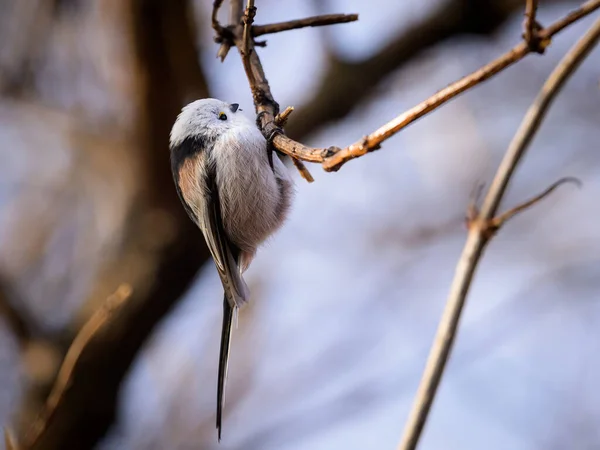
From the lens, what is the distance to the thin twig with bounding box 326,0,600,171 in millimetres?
342

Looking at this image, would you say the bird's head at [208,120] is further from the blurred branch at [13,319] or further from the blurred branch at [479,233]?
the blurred branch at [13,319]

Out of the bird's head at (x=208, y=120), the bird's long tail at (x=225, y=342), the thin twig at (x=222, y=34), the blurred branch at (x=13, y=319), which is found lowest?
the blurred branch at (x=13, y=319)

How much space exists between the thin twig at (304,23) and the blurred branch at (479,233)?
0.60ft

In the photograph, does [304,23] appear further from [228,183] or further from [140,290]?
[140,290]

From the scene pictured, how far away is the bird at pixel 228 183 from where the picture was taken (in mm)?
608

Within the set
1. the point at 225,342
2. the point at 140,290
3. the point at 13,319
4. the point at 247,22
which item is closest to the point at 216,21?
the point at 247,22

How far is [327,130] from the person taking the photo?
5.69ft

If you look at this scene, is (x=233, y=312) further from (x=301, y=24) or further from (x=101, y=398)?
(x=101, y=398)

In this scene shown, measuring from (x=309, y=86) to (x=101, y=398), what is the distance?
3.38ft

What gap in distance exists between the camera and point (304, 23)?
1.85 ft

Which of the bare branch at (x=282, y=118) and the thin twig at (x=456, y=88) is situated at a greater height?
the thin twig at (x=456, y=88)

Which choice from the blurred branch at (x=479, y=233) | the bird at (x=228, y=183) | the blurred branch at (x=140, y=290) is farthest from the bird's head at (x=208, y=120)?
the blurred branch at (x=140, y=290)

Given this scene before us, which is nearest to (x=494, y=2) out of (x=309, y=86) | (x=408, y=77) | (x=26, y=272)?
(x=408, y=77)

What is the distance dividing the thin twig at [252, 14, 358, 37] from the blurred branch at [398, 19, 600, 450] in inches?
7.2
